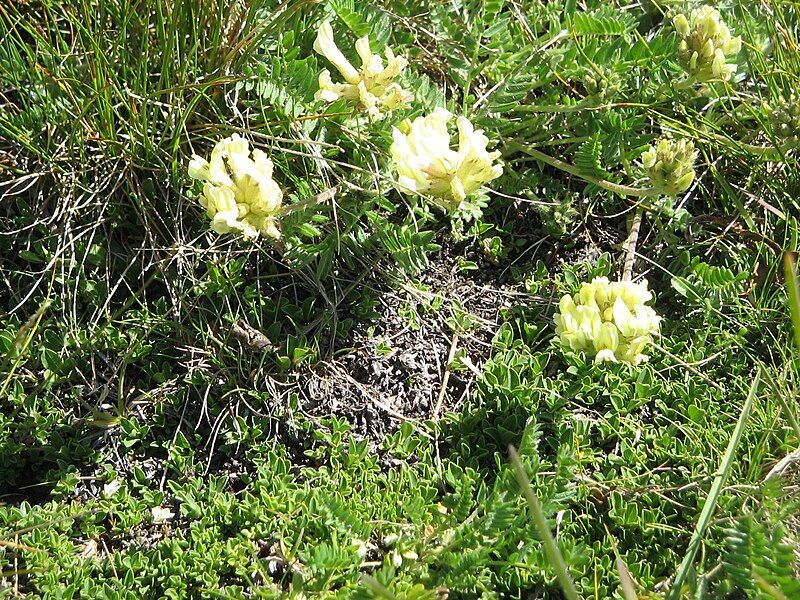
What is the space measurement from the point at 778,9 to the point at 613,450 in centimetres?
133

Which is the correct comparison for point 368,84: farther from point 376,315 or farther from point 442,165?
point 376,315

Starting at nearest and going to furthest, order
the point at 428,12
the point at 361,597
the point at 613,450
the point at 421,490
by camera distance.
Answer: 1. the point at 361,597
2. the point at 421,490
3. the point at 613,450
4. the point at 428,12

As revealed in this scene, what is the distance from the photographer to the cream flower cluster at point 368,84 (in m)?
1.82

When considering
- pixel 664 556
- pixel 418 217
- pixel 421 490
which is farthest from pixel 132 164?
pixel 664 556

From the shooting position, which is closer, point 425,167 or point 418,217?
point 425,167

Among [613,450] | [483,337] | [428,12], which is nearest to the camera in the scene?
[613,450]

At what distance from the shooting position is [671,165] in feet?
6.49

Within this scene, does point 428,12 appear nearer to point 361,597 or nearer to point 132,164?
point 132,164

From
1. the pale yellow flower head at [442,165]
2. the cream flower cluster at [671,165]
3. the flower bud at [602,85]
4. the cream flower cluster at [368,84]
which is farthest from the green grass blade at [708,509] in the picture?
the cream flower cluster at [368,84]

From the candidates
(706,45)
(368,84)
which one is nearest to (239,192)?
(368,84)

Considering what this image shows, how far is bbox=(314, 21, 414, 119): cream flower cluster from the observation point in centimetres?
182

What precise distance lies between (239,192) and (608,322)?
833mm

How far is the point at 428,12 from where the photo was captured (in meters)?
2.37

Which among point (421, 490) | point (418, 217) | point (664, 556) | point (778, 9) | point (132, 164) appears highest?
point (132, 164)
